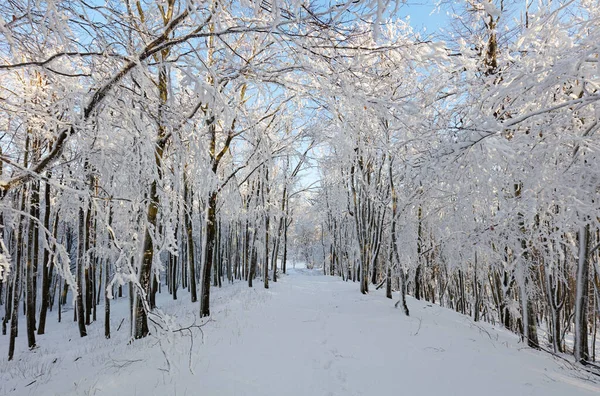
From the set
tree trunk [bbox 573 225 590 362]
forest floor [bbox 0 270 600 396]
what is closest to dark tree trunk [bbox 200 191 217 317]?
forest floor [bbox 0 270 600 396]

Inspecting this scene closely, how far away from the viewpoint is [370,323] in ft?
24.7

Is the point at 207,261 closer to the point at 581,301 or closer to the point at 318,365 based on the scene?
the point at 318,365

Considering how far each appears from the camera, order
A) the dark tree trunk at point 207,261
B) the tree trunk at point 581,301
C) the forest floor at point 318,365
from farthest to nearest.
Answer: the dark tree trunk at point 207,261, the tree trunk at point 581,301, the forest floor at point 318,365

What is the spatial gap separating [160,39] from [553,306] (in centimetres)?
1086

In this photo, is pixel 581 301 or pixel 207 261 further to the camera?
pixel 207 261

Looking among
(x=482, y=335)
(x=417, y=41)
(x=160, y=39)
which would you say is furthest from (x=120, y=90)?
(x=482, y=335)

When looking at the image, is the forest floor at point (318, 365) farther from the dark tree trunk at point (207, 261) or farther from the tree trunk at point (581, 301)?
the dark tree trunk at point (207, 261)

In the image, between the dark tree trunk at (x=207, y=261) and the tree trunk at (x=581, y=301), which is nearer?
the tree trunk at (x=581, y=301)

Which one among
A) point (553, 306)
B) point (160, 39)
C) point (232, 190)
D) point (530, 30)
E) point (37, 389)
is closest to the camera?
point (160, 39)

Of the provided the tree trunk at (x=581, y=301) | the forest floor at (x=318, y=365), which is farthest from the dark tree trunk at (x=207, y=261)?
the tree trunk at (x=581, y=301)

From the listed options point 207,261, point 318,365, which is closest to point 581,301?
point 318,365

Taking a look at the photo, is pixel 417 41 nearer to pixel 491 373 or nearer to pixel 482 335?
pixel 491 373

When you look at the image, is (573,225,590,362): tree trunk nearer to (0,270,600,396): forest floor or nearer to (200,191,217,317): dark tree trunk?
(0,270,600,396): forest floor

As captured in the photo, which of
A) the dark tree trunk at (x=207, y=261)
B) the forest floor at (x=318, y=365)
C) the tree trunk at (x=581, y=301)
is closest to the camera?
the forest floor at (x=318, y=365)
